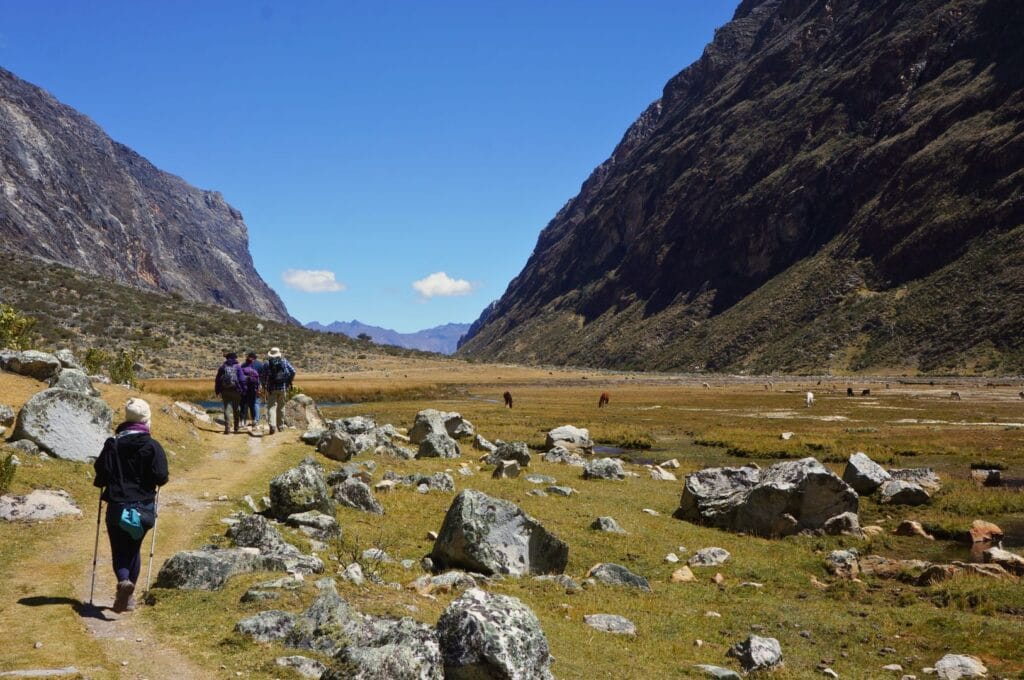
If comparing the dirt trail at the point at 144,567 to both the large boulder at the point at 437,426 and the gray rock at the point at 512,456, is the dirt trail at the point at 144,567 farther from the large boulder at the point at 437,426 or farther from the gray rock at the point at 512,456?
the large boulder at the point at 437,426

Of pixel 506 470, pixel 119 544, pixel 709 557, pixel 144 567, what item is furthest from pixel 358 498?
pixel 119 544

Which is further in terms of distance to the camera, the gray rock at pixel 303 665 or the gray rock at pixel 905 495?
the gray rock at pixel 905 495

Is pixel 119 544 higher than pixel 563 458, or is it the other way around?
pixel 119 544

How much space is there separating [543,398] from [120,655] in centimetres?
8464

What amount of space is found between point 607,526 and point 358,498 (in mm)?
7749

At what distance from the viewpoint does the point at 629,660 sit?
1155 cm

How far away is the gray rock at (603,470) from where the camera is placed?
31906 millimetres

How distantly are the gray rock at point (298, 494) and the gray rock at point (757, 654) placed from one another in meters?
10.6

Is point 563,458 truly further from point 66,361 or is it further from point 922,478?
point 66,361

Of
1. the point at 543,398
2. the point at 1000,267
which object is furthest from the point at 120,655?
the point at 1000,267

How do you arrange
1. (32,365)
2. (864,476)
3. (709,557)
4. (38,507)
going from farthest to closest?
(864,476) < (32,365) < (709,557) < (38,507)

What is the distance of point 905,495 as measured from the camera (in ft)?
88.3

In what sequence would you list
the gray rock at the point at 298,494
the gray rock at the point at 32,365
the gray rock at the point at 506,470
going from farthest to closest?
1. the gray rock at the point at 506,470
2. the gray rock at the point at 32,365
3. the gray rock at the point at 298,494

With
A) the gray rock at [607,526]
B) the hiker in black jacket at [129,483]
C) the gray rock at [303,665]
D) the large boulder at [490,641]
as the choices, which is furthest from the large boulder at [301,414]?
the large boulder at [490,641]
